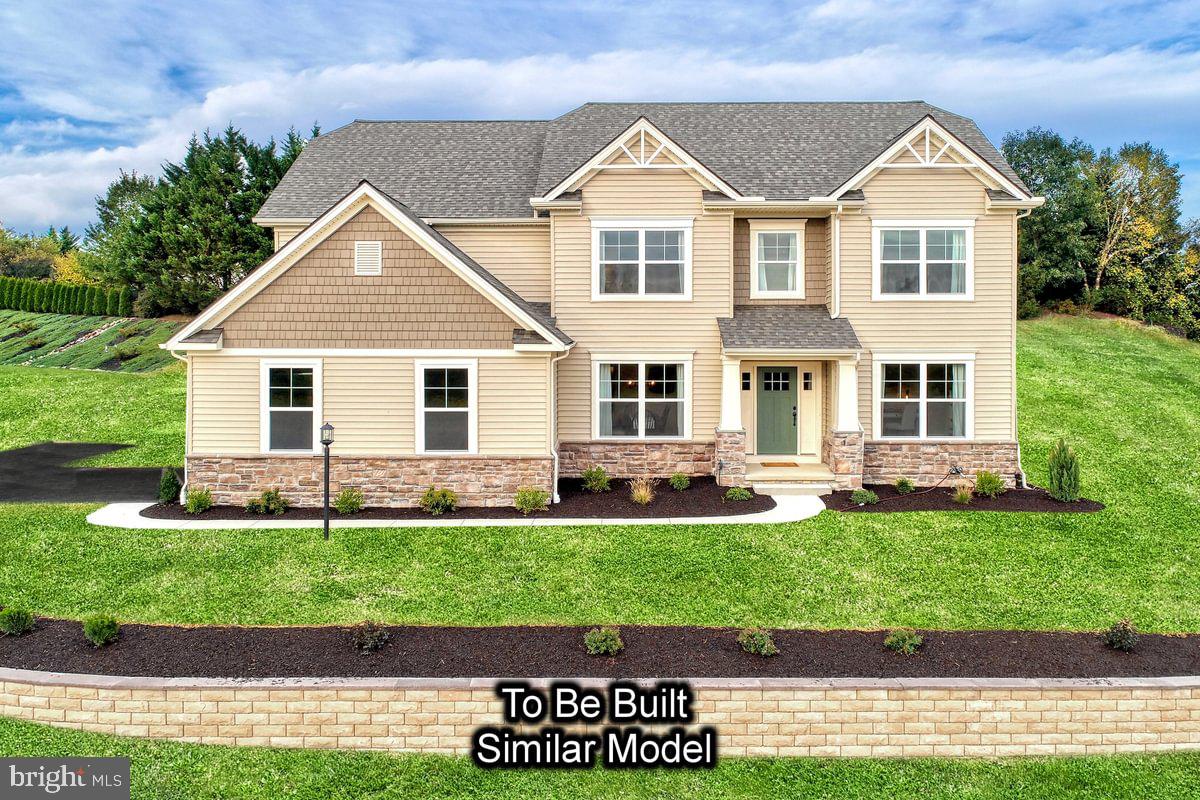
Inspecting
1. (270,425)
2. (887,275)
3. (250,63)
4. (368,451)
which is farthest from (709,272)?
(250,63)

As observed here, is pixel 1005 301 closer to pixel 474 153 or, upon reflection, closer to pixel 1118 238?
pixel 474 153

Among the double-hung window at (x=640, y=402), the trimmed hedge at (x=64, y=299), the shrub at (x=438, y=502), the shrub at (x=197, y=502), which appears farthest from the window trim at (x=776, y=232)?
the trimmed hedge at (x=64, y=299)

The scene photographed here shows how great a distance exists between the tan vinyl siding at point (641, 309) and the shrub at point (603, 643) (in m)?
8.51

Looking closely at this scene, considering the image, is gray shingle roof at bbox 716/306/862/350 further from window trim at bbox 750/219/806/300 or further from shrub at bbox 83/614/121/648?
shrub at bbox 83/614/121/648

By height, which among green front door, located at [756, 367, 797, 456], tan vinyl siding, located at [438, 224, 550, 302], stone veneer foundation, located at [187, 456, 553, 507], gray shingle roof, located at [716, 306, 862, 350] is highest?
tan vinyl siding, located at [438, 224, 550, 302]

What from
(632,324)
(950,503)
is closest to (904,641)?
(950,503)

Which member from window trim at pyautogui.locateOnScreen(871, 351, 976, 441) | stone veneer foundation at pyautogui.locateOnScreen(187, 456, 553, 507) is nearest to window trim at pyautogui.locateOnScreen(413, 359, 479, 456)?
stone veneer foundation at pyautogui.locateOnScreen(187, 456, 553, 507)

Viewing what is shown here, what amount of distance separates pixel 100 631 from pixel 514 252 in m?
11.4

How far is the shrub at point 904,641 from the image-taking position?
7750 mm

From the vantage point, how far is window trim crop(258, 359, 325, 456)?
13.9m

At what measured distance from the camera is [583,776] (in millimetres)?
6250

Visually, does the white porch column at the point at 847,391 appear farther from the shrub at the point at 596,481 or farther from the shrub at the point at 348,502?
the shrub at the point at 348,502

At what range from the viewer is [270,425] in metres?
14.0

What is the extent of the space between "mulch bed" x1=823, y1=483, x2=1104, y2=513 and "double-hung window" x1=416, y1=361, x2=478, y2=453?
23.9 feet
